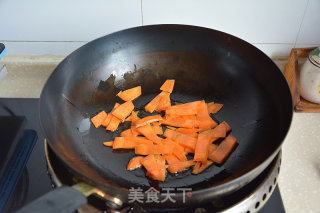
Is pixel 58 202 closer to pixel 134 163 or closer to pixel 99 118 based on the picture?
pixel 134 163

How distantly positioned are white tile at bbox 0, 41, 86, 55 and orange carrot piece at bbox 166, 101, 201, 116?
46 centimetres

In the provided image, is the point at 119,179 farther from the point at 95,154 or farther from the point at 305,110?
the point at 305,110

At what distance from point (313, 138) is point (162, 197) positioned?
24.7 inches

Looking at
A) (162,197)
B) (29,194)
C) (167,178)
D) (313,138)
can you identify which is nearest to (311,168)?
(313,138)

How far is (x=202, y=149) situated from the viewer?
0.79 metres

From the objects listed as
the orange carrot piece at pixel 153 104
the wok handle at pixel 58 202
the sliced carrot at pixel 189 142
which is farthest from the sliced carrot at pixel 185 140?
the wok handle at pixel 58 202

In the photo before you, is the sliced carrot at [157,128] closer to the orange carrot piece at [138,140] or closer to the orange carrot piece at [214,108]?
the orange carrot piece at [138,140]

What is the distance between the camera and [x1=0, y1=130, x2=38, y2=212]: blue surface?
0.77m

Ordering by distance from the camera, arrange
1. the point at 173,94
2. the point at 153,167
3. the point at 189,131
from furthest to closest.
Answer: the point at 173,94, the point at 189,131, the point at 153,167

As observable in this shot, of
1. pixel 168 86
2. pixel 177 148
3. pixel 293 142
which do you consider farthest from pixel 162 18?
pixel 293 142

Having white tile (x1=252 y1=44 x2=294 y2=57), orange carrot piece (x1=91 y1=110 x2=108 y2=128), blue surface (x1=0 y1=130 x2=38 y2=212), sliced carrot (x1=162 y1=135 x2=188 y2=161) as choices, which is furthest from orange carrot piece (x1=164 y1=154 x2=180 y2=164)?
white tile (x1=252 y1=44 x2=294 y2=57)

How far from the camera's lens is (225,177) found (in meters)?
0.75

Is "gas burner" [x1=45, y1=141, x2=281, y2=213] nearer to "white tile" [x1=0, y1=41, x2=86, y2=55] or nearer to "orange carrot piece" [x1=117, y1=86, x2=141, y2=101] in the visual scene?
"orange carrot piece" [x1=117, y1=86, x2=141, y2=101]

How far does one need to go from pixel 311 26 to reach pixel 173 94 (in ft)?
1.77
